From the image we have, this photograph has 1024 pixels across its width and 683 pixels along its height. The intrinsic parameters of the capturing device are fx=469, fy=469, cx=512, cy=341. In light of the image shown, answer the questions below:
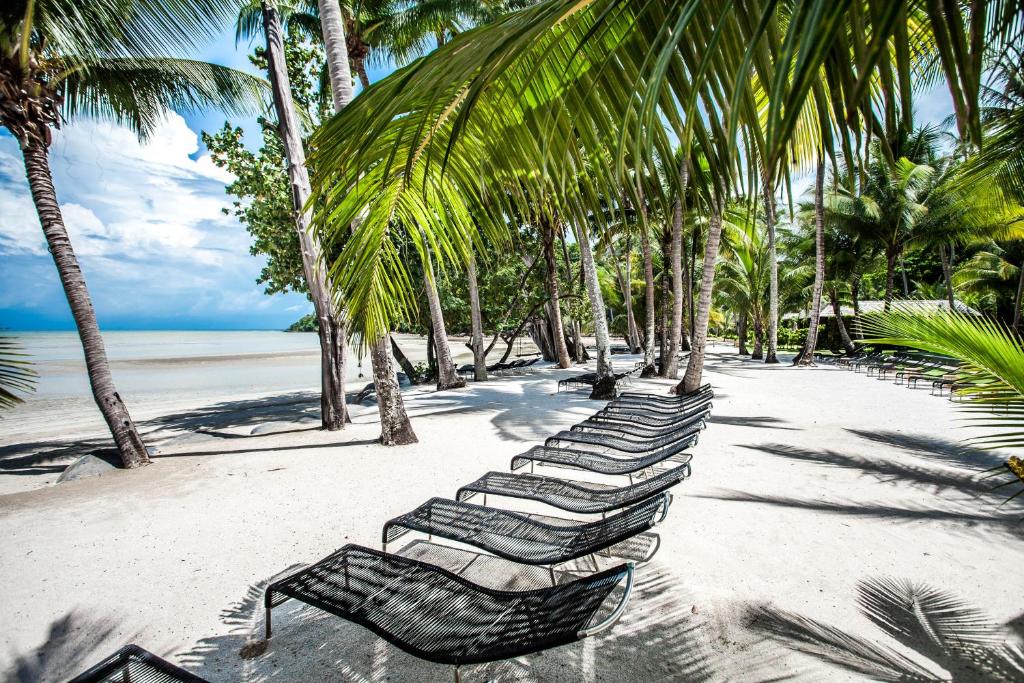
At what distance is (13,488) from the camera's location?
5.91 m

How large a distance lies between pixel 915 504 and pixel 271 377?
Result: 26758mm

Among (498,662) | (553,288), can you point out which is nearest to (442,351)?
(553,288)

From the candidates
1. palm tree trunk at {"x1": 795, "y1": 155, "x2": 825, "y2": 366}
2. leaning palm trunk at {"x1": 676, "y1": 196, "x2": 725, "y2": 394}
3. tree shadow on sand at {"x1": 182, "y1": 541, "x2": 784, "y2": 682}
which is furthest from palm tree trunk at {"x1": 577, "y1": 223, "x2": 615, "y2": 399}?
palm tree trunk at {"x1": 795, "y1": 155, "x2": 825, "y2": 366}

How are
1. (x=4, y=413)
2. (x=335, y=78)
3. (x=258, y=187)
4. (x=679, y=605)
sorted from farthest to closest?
(x=4, y=413) → (x=258, y=187) → (x=335, y=78) → (x=679, y=605)

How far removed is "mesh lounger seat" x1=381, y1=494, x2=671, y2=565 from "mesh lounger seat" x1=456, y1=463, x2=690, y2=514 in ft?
0.83

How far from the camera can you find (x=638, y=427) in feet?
18.6

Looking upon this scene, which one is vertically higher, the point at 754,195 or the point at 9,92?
the point at 9,92

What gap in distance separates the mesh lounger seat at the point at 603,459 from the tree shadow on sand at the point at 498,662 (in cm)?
124

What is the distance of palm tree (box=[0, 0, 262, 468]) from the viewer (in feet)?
18.7

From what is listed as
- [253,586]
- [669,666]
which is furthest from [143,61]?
[669,666]

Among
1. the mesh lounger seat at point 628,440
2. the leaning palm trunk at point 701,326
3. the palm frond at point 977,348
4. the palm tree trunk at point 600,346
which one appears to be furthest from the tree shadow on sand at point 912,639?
the palm tree trunk at point 600,346

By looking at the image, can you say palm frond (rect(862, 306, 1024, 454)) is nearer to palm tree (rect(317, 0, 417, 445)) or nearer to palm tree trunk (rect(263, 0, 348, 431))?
palm tree (rect(317, 0, 417, 445))

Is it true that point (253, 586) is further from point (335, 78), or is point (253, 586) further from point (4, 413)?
point (4, 413)

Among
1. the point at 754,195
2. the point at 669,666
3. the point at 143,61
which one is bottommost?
the point at 669,666
